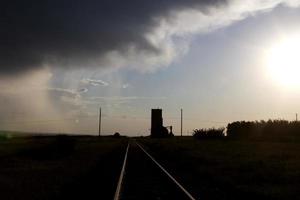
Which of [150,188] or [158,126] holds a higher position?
[158,126]

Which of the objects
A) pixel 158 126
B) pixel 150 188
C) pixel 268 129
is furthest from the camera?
pixel 158 126

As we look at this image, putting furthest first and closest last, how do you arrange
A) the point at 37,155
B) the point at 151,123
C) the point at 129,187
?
the point at 151,123, the point at 37,155, the point at 129,187

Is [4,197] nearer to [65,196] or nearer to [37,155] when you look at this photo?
[65,196]

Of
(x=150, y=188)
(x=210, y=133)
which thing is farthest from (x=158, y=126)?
(x=150, y=188)

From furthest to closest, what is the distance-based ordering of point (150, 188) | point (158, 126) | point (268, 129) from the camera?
point (158, 126), point (268, 129), point (150, 188)

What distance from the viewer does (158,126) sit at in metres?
113

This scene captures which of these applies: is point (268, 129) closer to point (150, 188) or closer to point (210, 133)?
point (210, 133)

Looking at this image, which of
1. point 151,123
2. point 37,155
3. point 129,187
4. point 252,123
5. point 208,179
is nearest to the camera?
point 129,187

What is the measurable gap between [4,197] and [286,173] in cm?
1165

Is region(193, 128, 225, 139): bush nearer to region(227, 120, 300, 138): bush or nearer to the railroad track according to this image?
region(227, 120, 300, 138): bush

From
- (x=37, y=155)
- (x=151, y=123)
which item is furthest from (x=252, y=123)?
(x=37, y=155)

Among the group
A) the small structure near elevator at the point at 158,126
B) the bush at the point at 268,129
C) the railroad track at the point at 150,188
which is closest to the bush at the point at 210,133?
the bush at the point at 268,129

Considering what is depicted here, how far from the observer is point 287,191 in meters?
16.1

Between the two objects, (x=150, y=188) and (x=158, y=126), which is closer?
(x=150, y=188)
